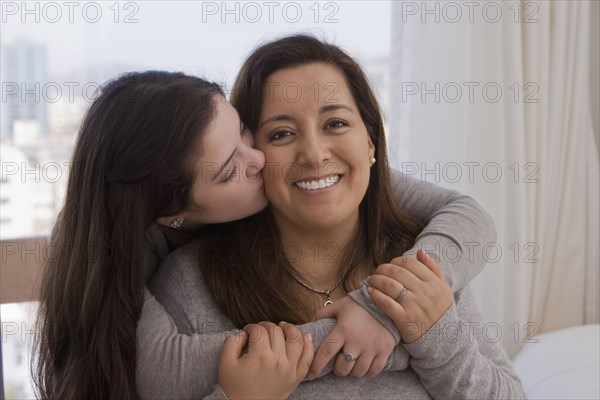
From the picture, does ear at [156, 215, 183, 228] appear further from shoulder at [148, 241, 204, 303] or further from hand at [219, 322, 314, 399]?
hand at [219, 322, 314, 399]

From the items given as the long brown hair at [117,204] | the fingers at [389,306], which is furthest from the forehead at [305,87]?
the fingers at [389,306]

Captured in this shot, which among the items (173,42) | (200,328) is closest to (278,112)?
(200,328)

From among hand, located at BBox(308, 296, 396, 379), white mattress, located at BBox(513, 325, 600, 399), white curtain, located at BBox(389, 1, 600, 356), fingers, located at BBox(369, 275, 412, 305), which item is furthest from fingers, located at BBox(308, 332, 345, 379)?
white curtain, located at BBox(389, 1, 600, 356)

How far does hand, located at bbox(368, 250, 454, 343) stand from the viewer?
126 cm

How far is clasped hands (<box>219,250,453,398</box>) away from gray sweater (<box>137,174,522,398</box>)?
0.02 m

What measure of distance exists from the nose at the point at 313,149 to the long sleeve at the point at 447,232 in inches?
9.0

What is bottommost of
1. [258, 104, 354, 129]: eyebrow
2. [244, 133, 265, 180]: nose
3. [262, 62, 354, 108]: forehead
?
[244, 133, 265, 180]: nose

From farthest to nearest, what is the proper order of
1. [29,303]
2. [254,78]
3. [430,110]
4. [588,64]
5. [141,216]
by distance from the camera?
[588,64] < [430,110] < [29,303] < [254,78] < [141,216]

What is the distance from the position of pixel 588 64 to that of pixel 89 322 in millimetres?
1682

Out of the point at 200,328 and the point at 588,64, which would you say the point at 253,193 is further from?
the point at 588,64

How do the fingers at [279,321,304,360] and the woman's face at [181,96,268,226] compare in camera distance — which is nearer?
the fingers at [279,321,304,360]

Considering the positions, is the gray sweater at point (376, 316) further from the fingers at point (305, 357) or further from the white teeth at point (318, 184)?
the white teeth at point (318, 184)

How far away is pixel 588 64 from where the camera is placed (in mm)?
2334

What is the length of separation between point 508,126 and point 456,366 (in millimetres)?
1069
